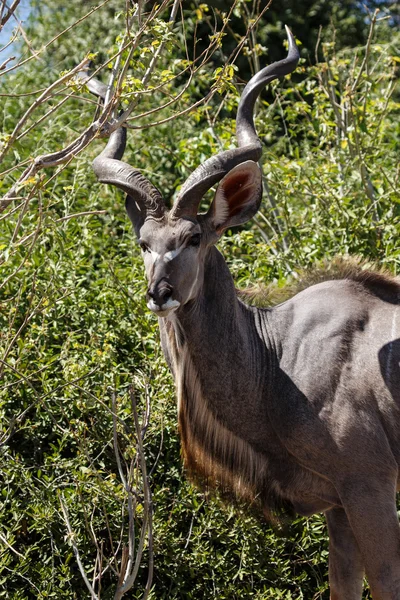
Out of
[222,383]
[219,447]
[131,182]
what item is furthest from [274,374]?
[131,182]

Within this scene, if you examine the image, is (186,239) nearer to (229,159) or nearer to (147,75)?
(229,159)

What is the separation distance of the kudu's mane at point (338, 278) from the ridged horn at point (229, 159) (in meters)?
0.67

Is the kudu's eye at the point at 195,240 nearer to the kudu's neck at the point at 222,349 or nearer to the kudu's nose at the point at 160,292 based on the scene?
the kudu's neck at the point at 222,349

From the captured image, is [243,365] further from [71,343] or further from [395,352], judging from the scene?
[71,343]

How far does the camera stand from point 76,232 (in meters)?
5.33

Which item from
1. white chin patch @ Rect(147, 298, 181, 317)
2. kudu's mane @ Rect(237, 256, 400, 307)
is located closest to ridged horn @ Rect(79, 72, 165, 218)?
white chin patch @ Rect(147, 298, 181, 317)

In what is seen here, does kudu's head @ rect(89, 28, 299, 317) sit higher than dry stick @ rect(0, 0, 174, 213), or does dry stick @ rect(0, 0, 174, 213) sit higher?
dry stick @ rect(0, 0, 174, 213)

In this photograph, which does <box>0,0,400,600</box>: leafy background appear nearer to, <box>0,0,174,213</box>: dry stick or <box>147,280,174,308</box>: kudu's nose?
<box>0,0,174,213</box>: dry stick

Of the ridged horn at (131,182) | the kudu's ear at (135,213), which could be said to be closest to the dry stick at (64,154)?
the ridged horn at (131,182)

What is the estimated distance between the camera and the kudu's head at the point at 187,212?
3396 mm

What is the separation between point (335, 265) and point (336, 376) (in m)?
0.61

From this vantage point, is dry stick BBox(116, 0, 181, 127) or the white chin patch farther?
dry stick BBox(116, 0, 181, 127)

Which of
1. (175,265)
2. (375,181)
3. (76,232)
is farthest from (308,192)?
Answer: (175,265)

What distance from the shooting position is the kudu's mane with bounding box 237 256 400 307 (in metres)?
4.00
